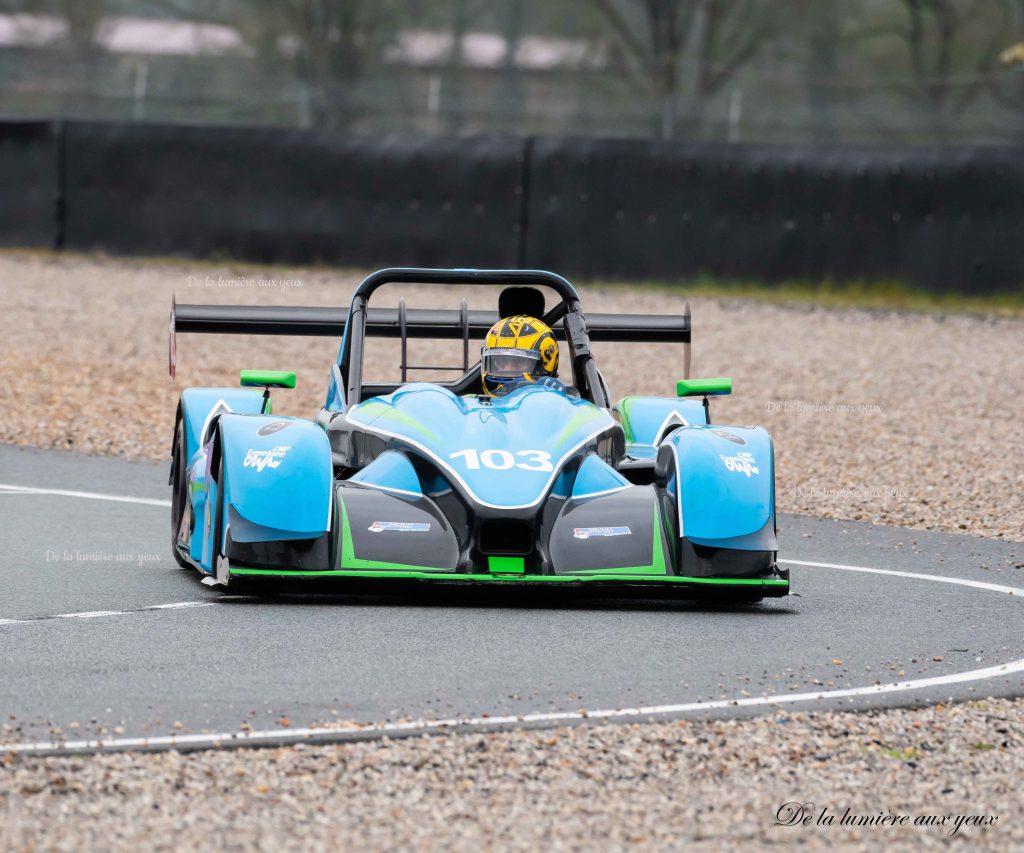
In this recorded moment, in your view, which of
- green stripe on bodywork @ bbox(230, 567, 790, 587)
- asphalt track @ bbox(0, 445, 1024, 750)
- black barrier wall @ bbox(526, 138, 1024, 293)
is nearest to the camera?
asphalt track @ bbox(0, 445, 1024, 750)

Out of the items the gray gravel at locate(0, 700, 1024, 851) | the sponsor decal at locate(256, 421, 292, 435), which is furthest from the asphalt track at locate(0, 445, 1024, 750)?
the sponsor decal at locate(256, 421, 292, 435)

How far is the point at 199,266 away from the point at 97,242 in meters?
1.47

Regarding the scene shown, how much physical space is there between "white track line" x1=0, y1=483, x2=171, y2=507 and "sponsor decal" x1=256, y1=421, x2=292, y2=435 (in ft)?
10.9

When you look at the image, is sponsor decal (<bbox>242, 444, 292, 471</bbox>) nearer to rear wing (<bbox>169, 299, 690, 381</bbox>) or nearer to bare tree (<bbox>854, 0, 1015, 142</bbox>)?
rear wing (<bbox>169, 299, 690, 381</bbox>)

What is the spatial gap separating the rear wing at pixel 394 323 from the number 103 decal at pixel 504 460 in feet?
6.11

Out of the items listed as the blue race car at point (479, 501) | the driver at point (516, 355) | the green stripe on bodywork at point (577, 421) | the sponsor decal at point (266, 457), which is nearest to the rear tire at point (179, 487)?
the blue race car at point (479, 501)

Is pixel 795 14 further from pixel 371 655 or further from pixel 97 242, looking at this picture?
pixel 371 655

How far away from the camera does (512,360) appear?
30.7 ft

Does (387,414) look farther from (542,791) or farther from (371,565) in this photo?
(542,791)

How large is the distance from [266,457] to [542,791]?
305cm

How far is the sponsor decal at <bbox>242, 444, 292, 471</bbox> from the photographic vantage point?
786 centimetres

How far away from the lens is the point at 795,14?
33.4m

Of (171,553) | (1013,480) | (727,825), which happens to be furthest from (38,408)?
(727,825)

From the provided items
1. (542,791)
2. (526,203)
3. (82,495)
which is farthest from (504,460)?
(526,203)
